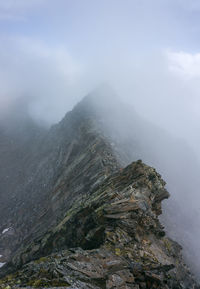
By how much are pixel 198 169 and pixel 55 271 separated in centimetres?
9349

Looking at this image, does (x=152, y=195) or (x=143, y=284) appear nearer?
(x=143, y=284)

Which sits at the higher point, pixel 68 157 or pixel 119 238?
pixel 68 157

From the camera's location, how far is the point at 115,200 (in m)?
30.6

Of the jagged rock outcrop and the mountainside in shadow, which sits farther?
the mountainside in shadow

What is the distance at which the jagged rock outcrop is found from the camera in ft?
67.6

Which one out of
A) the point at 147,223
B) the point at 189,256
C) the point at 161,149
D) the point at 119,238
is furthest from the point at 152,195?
the point at 161,149

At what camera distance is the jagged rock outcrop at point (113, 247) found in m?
20.6

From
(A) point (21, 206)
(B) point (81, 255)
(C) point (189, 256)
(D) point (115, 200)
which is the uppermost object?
(C) point (189, 256)

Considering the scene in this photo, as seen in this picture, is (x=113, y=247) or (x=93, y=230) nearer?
(x=113, y=247)

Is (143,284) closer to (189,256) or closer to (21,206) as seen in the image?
(189,256)

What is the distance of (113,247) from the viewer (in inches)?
982

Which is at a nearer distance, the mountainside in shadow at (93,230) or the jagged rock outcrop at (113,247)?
the jagged rock outcrop at (113,247)

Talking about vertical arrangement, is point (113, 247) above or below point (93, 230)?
above

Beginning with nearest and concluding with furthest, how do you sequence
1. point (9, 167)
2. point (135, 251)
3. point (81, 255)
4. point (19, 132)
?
1. point (81, 255)
2. point (135, 251)
3. point (9, 167)
4. point (19, 132)
